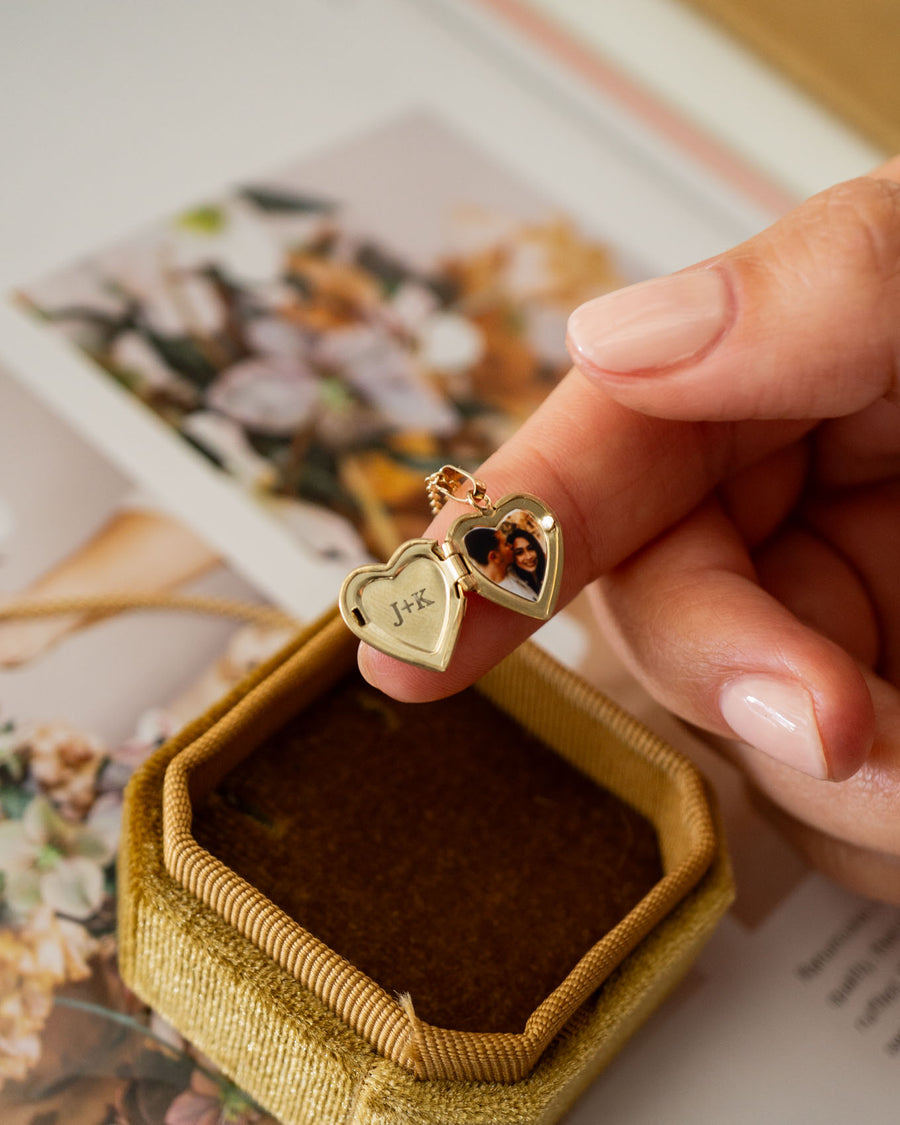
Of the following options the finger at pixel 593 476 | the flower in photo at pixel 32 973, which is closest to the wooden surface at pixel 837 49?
the finger at pixel 593 476

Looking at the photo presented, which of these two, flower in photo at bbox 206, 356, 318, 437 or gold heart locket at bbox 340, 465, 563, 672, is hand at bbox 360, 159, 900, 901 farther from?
flower in photo at bbox 206, 356, 318, 437

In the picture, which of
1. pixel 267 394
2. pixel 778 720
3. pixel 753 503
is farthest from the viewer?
pixel 267 394

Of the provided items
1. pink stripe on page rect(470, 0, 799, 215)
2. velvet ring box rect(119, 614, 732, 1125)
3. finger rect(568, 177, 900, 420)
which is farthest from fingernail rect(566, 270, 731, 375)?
pink stripe on page rect(470, 0, 799, 215)

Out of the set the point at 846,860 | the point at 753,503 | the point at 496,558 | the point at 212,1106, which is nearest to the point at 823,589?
the point at 753,503

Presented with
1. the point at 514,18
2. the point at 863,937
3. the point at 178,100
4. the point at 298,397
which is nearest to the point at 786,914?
the point at 863,937

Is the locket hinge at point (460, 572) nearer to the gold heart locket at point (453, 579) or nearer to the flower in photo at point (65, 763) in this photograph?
the gold heart locket at point (453, 579)

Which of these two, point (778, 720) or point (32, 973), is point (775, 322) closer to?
point (778, 720)
